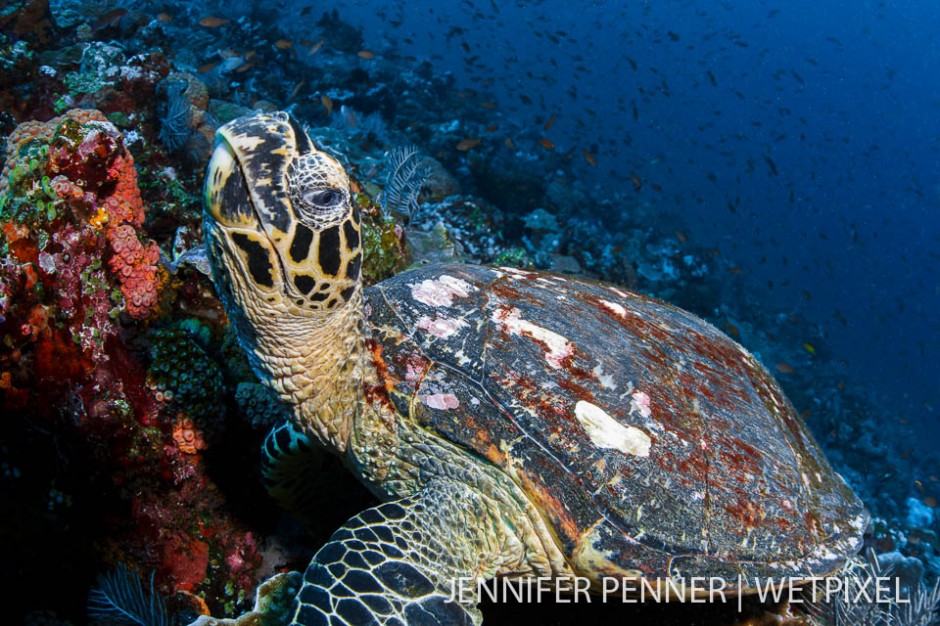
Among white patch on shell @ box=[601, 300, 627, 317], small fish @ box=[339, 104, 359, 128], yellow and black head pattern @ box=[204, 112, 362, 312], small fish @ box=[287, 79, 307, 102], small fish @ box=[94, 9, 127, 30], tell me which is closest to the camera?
yellow and black head pattern @ box=[204, 112, 362, 312]

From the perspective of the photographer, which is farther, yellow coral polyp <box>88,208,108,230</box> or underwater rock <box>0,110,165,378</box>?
yellow coral polyp <box>88,208,108,230</box>

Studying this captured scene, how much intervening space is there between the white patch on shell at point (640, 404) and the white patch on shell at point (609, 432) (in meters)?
0.07

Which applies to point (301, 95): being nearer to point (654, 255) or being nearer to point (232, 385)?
point (654, 255)

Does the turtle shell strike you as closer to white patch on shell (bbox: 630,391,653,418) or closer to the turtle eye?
white patch on shell (bbox: 630,391,653,418)

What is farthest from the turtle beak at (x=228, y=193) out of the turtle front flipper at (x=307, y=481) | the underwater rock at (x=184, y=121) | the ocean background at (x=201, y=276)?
the underwater rock at (x=184, y=121)

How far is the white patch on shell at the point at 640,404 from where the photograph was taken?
6.14 feet

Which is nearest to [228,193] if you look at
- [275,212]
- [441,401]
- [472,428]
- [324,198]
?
[275,212]

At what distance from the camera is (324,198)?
1421 millimetres

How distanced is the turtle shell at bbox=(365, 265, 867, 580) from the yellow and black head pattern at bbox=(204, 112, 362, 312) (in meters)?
0.54

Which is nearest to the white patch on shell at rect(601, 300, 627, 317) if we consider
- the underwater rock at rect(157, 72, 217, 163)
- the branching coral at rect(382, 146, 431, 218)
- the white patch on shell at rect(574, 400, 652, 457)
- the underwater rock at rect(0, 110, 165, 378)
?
the white patch on shell at rect(574, 400, 652, 457)

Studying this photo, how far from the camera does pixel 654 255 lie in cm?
1198

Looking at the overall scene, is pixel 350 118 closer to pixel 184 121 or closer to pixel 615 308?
pixel 184 121

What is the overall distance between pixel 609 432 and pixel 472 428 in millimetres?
501

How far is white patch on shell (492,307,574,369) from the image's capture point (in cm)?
193
